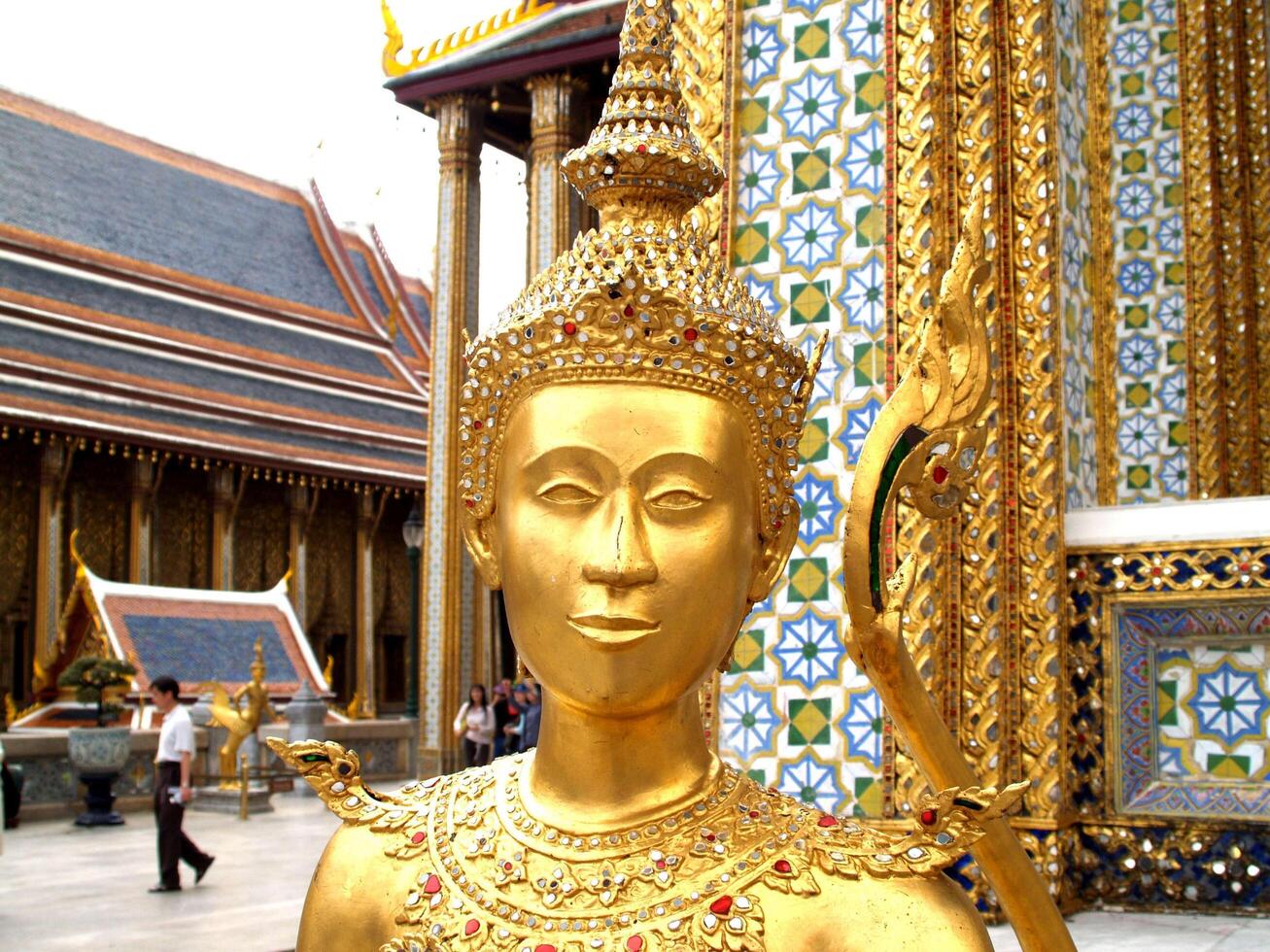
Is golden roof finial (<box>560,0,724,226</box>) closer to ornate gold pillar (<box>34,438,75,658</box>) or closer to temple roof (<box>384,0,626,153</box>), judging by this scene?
temple roof (<box>384,0,626,153</box>)

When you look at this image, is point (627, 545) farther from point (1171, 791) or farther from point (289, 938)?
point (289, 938)

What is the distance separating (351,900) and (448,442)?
48.6 feet

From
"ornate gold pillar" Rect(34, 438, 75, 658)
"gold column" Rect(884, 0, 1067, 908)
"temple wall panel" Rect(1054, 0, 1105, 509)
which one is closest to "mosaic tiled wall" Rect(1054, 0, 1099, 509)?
"temple wall panel" Rect(1054, 0, 1105, 509)

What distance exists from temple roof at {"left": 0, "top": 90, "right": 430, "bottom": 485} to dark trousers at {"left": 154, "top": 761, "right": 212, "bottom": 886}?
417 inches

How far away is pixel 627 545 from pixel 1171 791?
3.66 meters

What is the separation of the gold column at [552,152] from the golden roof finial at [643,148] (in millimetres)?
14165

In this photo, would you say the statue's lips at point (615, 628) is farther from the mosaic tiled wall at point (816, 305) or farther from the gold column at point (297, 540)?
the gold column at point (297, 540)

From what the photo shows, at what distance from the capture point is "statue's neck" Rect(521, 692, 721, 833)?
1.75 m

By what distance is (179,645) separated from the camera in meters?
16.3

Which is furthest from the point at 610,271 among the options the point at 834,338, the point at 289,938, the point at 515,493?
the point at 289,938

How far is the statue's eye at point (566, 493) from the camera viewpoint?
173 cm

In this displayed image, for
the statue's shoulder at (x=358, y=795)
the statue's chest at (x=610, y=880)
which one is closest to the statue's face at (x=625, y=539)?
the statue's chest at (x=610, y=880)

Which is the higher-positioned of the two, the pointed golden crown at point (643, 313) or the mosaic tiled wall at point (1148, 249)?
the mosaic tiled wall at point (1148, 249)

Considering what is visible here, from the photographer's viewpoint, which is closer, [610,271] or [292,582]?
[610,271]
